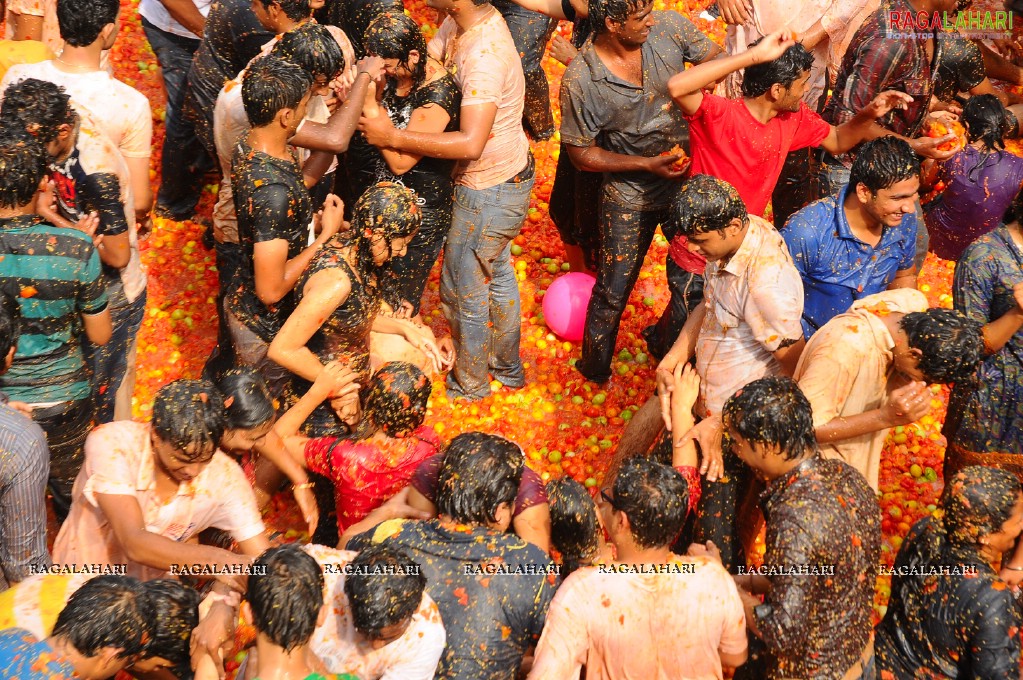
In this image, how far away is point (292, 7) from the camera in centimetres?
570

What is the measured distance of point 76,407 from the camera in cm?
488

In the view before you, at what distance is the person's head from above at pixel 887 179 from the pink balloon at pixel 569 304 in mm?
2399

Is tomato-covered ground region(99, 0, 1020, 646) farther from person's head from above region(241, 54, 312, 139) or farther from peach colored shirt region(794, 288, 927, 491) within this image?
person's head from above region(241, 54, 312, 139)

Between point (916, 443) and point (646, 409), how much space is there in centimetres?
220

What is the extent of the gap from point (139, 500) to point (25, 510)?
2.44ft

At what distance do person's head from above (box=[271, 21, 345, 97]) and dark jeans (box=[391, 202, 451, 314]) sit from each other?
3.51 feet

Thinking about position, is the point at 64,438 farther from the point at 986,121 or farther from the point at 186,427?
the point at 986,121

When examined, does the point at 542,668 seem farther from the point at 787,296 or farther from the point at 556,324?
the point at 556,324

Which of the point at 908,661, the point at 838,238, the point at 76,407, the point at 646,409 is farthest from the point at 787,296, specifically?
the point at 76,407

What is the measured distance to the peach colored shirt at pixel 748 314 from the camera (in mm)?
4617

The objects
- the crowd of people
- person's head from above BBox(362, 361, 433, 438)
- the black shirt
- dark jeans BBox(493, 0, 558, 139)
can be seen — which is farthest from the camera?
dark jeans BBox(493, 0, 558, 139)

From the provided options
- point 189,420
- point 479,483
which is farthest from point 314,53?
point 479,483

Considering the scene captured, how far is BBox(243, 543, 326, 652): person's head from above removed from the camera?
3262 millimetres

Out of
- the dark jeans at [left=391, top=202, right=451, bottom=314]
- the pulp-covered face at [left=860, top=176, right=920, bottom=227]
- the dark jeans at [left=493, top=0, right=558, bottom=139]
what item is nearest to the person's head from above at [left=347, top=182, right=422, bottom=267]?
the dark jeans at [left=391, top=202, right=451, bottom=314]
